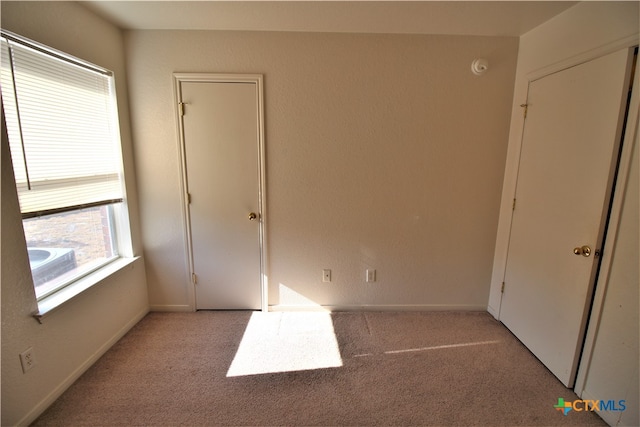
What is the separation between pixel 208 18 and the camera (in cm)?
199

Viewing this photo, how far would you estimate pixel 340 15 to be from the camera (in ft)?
6.29

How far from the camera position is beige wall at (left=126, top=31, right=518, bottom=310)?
2.22m

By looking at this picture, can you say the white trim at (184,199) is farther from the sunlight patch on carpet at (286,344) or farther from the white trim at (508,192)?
the white trim at (508,192)

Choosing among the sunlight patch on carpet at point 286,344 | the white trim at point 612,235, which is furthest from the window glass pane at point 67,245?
the white trim at point 612,235

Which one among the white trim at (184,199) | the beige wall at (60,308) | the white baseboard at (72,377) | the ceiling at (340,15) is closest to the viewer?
the beige wall at (60,308)

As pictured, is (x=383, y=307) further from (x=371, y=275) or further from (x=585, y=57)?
(x=585, y=57)

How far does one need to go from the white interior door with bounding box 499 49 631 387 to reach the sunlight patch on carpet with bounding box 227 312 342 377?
1470 millimetres

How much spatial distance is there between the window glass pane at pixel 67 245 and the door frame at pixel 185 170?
1.84ft

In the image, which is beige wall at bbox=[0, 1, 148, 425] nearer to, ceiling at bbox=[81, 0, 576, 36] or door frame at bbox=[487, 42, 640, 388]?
ceiling at bbox=[81, 0, 576, 36]

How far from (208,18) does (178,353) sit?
96.2 inches

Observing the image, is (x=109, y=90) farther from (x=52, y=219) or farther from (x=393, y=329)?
(x=393, y=329)

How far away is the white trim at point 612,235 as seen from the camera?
1416 mm

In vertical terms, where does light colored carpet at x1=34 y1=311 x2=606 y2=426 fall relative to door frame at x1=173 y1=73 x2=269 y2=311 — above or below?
below

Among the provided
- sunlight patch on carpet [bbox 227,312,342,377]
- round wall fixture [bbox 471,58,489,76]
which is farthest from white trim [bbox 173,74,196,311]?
round wall fixture [bbox 471,58,489,76]
